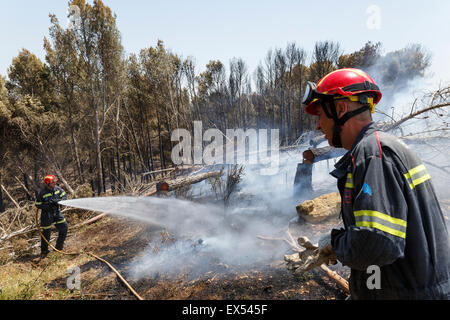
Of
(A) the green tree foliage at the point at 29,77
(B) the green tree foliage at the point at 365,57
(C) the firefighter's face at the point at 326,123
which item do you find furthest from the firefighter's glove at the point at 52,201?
(B) the green tree foliage at the point at 365,57

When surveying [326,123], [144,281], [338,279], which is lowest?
[144,281]

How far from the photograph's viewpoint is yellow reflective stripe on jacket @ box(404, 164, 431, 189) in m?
1.14

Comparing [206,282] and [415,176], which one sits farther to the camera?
[206,282]

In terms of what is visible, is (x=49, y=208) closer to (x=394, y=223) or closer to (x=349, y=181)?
(x=349, y=181)

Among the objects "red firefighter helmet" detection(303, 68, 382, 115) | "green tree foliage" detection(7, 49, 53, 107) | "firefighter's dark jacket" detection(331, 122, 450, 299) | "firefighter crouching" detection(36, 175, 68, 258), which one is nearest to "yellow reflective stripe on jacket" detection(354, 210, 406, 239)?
"firefighter's dark jacket" detection(331, 122, 450, 299)

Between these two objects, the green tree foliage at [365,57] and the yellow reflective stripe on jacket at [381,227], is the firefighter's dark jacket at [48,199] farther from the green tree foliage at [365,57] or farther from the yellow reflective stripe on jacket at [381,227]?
the green tree foliage at [365,57]

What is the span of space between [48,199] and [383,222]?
25.5 ft

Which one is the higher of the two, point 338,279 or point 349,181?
point 349,181

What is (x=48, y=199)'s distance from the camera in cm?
629

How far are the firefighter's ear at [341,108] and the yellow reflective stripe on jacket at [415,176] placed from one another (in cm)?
49

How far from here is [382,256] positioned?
1035 millimetres

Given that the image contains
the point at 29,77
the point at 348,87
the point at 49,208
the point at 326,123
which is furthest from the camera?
the point at 29,77

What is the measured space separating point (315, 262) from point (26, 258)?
8514 millimetres
